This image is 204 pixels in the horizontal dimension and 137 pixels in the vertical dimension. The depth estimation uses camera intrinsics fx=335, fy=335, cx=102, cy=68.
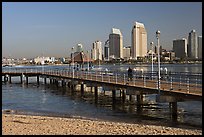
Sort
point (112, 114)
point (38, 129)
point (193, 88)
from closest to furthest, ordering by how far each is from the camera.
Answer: point (38, 129)
point (193, 88)
point (112, 114)

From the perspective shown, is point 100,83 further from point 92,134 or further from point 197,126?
point 92,134

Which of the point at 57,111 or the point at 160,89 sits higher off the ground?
the point at 160,89

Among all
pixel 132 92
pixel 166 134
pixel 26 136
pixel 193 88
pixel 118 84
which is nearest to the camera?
pixel 26 136

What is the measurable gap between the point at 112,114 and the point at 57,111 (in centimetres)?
492

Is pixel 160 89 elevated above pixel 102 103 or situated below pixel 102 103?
above

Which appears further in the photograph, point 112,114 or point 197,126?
point 112,114

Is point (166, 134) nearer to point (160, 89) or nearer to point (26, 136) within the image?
point (26, 136)

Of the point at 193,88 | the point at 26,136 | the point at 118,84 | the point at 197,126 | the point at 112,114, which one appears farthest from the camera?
the point at 118,84

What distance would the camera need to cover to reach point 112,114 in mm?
24516

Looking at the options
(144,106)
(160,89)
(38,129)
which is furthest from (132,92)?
(38,129)

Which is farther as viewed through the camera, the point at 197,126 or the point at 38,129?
the point at 197,126

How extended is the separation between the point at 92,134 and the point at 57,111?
520 inches

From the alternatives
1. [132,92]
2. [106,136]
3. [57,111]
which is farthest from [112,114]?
[106,136]

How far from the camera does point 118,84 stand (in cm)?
2902
